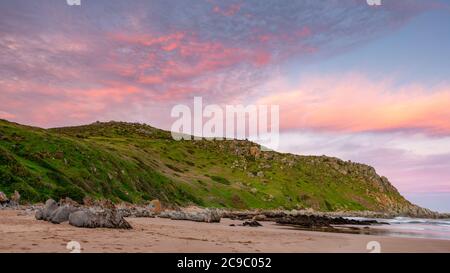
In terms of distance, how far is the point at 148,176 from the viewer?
8856 centimetres

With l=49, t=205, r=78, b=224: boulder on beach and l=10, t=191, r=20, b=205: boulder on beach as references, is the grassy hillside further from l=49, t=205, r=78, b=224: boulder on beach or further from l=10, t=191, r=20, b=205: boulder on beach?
l=49, t=205, r=78, b=224: boulder on beach

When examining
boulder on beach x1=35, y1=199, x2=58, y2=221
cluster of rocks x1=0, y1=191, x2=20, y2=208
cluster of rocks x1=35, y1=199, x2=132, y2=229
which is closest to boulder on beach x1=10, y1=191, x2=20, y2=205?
cluster of rocks x1=0, y1=191, x2=20, y2=208

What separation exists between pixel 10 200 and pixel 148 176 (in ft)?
168

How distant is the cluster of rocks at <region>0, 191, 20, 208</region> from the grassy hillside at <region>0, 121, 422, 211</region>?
1.65 m

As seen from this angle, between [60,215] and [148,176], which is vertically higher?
[148,176]

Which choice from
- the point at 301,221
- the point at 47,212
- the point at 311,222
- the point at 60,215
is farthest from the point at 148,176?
the point at 60,215

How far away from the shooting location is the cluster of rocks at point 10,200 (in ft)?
116

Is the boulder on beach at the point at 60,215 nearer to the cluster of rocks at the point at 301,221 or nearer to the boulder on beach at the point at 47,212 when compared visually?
the boulder on beach at the point at 47,212

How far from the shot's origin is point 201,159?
175875 millimetres

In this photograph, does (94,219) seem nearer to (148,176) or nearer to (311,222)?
(311,222)

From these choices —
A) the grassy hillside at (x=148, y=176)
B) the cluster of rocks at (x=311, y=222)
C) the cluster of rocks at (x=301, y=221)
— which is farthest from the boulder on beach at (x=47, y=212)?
the cluster of rocks at (x=311, y=222)

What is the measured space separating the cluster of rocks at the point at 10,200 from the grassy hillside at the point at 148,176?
165 centimetres

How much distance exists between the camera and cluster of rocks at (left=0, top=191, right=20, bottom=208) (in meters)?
35.4
